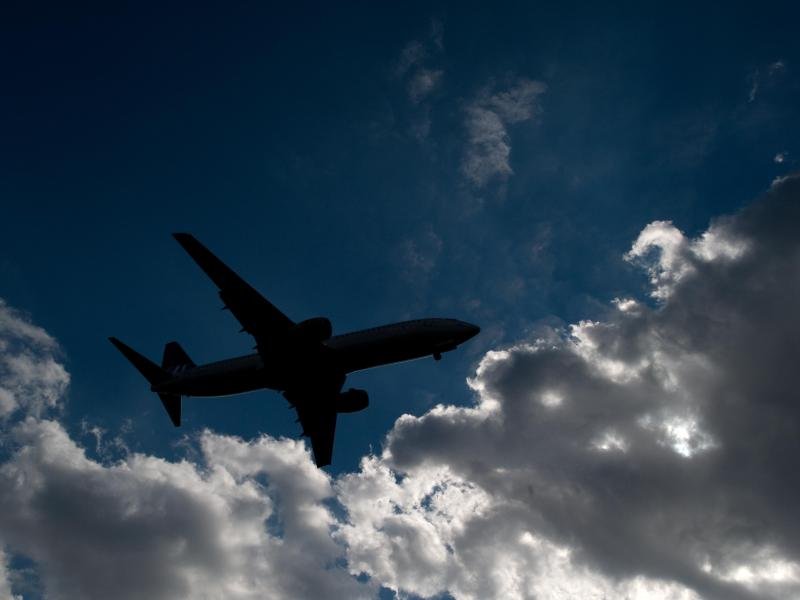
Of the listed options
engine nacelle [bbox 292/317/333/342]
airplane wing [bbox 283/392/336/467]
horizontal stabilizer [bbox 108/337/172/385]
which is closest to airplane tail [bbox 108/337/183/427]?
horizontal stabilizer [bbox 108/337/172/385]

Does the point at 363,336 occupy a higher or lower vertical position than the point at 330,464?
higher

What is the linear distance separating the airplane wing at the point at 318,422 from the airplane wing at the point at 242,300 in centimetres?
1122

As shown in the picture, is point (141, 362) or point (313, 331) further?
point (141, 362)

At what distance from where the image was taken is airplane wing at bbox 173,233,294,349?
41.4 meters

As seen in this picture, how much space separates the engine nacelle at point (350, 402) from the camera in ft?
187

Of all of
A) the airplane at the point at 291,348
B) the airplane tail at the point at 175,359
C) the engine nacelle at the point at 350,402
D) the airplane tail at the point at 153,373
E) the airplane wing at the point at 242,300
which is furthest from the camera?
the airplane tail at the point at 175,359

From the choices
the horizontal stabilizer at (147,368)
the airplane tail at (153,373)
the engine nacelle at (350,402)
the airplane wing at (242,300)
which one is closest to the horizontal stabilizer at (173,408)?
the airplane tail at (153,373)

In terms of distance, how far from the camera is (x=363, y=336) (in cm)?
4762

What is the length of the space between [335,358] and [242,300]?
9.51 metres

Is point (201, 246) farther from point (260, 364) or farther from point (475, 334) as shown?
point (475, 334)

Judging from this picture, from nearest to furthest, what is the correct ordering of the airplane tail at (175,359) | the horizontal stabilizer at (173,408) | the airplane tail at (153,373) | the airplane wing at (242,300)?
the airplane wing at (242,300), the airplane tail at (153,373), the horizontal stabilizer at (173,408), the airplane tail at (175,359)

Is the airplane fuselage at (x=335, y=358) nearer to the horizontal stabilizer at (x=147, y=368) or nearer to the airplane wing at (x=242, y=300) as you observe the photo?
the airplane wing at (x=242, y=300)

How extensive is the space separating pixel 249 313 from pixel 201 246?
7070 mm

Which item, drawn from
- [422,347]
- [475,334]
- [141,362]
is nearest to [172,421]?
[141,362]
